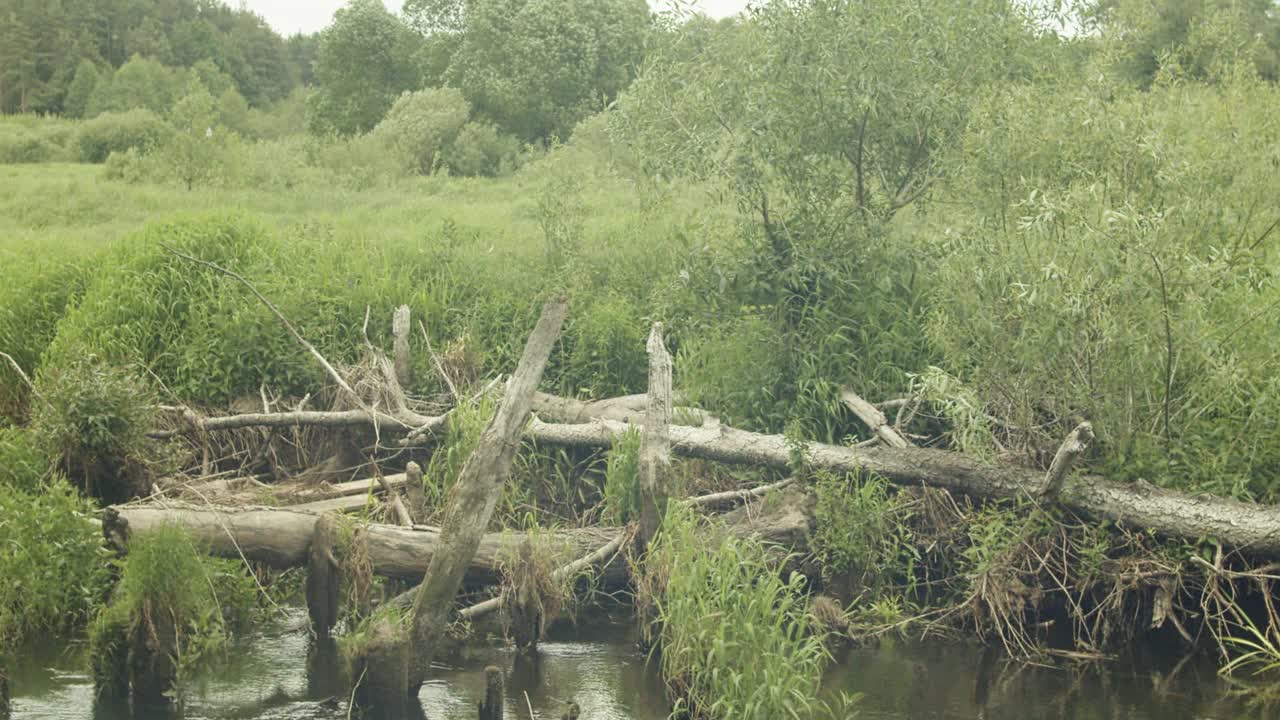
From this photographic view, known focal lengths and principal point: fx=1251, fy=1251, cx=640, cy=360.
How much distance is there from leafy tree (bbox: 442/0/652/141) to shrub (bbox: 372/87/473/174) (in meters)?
3.58

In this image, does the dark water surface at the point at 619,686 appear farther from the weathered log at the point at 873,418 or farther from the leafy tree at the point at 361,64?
the leafy tree at the point at 361,64

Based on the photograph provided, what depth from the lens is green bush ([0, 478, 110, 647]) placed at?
914 cm

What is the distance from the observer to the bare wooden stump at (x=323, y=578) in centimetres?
867

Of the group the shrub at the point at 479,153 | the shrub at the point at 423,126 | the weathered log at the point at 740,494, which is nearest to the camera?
the weathered log at the point at 740,494

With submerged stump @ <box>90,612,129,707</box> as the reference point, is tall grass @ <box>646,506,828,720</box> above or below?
above

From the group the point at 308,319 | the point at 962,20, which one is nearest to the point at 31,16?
the point at 308,319

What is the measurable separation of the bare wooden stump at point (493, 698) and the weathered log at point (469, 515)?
0.42 metres

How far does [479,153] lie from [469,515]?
21.6 meters

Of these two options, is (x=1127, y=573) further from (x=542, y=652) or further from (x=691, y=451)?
(x=542, y=652)

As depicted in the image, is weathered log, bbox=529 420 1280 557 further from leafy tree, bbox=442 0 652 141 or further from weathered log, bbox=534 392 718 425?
leafy tree, bbox=442 0 652 141

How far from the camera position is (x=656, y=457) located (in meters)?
9.17

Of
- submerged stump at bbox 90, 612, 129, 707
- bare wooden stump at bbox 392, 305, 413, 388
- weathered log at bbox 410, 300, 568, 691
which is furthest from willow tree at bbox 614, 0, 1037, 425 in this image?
submerged stump at bbox 90, 612, 129, 707

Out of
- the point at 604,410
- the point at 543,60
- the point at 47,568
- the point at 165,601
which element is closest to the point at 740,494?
the point at 604,410

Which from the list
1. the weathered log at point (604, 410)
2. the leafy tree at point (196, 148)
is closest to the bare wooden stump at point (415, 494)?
the weathered log at point (604, 410)
